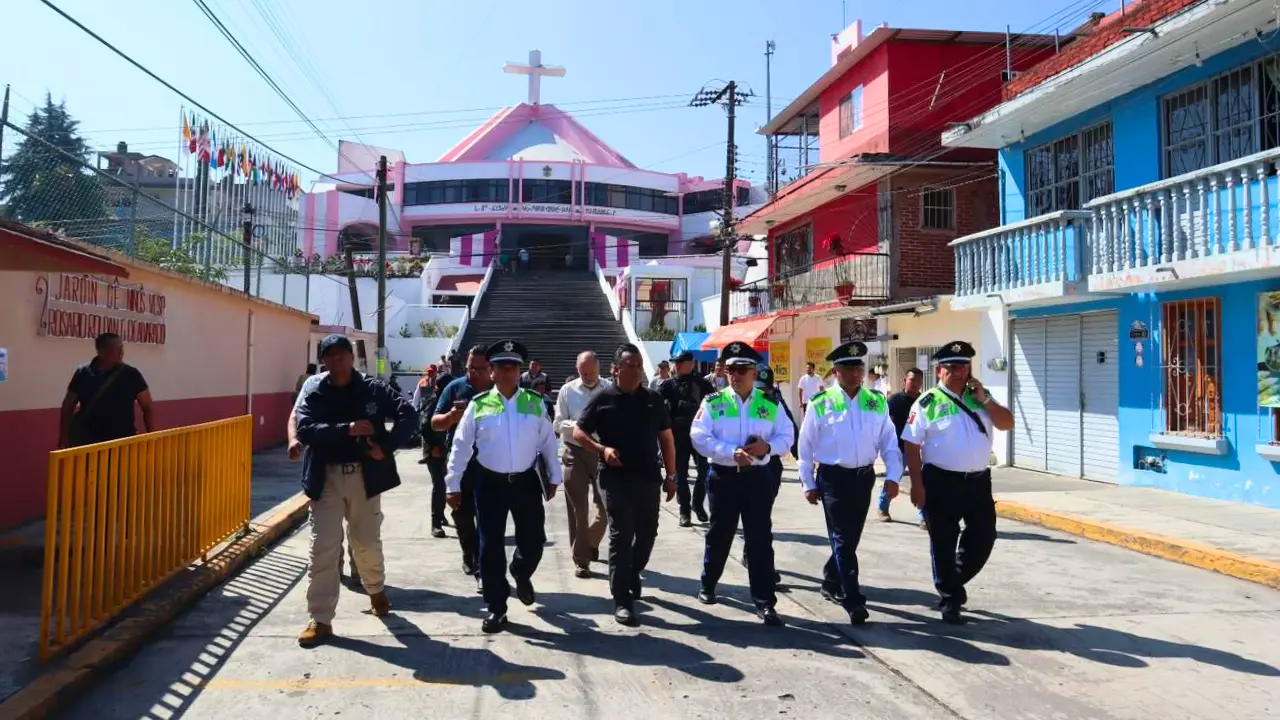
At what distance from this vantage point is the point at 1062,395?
554 inches

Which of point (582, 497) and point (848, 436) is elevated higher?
point (848, 436)

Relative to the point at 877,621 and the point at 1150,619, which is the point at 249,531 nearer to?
the point at 877,621

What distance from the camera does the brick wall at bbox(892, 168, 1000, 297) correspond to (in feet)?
59.1

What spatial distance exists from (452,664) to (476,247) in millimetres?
48021

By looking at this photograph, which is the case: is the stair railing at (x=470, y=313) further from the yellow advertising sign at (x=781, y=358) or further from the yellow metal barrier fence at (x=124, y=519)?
the yellow metal barrier fence at (x=124, y=519)

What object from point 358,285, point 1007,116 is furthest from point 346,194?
point 1007,116

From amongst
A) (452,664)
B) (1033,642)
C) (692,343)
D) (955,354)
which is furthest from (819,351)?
(452,664)

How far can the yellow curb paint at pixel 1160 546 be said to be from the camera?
728 centimetres

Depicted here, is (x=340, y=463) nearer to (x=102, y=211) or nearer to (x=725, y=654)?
(x=725, y=654)

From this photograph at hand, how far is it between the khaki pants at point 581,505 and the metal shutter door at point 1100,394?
8.96m

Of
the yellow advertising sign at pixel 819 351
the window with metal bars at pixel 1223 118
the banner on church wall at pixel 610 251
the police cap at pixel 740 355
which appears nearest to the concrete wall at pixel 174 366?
the police cap at pixel 740 355

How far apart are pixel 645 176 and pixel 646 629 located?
168 feet

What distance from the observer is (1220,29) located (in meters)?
10.3

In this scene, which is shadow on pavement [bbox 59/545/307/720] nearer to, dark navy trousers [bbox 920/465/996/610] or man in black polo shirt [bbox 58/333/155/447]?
man in black polo shirt [bbox 58/333/155/447]
